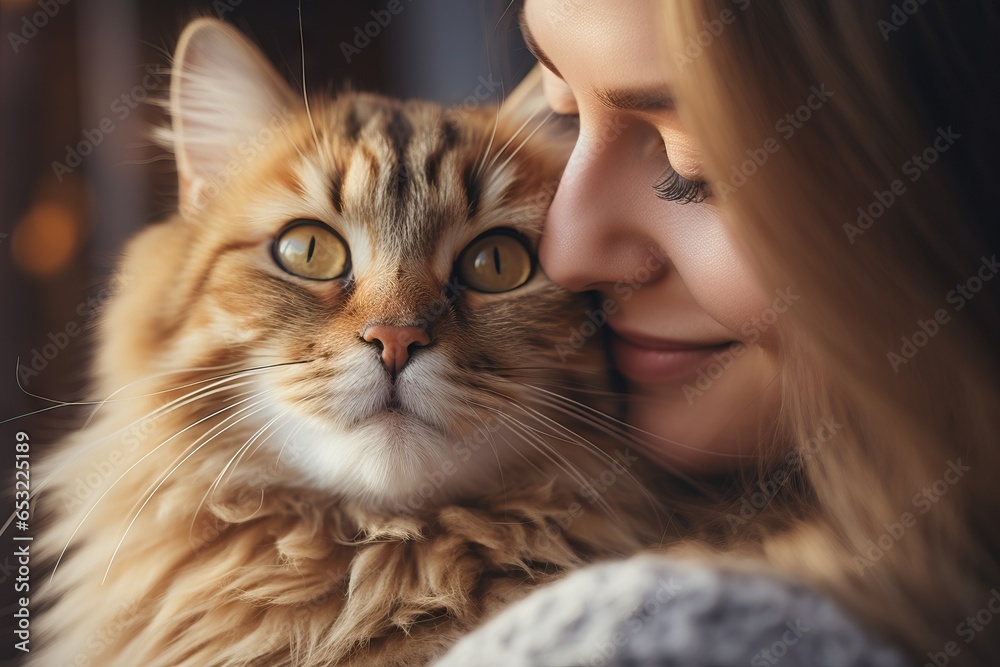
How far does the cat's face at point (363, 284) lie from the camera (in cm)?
71

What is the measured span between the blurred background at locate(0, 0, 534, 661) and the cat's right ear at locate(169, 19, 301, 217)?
0.07 ft

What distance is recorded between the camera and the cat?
705 millimetres

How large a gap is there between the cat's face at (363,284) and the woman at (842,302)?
217 mm

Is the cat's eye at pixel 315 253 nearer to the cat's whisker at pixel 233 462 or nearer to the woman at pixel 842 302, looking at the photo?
the cat's whisker at pixel 233 462

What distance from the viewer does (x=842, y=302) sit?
0.54 meters

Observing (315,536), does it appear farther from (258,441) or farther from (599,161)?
(599,161)

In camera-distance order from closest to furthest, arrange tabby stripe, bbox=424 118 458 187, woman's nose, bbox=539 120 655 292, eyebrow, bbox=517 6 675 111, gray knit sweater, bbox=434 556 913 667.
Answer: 1. gray knit sweater, bbox=434 556 913 667
2. eyebrow, bbox=517 6 675 111
3. woman's nose, bbox=539 120 655 292
4. tabby stripe, bbox=424 118 458 187

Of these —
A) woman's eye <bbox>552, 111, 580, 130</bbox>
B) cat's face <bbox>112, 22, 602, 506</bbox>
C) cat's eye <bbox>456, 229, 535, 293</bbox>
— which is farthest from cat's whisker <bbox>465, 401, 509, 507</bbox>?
woman's eye <bbox>552, 111, 580, 130</bbox>

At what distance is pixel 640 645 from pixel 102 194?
710 mm

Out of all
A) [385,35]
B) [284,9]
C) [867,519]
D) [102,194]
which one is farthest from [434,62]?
[867,519]

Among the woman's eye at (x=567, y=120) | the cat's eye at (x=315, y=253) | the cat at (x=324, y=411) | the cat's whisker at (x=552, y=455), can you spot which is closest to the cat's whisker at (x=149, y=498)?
the cat at (x=324, y=411)

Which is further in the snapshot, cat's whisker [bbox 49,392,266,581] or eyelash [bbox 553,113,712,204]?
cat's whisker [bbox 49,392,266,581]

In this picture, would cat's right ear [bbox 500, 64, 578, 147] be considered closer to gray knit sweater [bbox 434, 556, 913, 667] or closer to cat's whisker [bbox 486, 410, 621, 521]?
cat's whisker [bbox 486, 410, 621, 521]

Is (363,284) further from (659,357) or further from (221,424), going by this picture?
(659,357)
